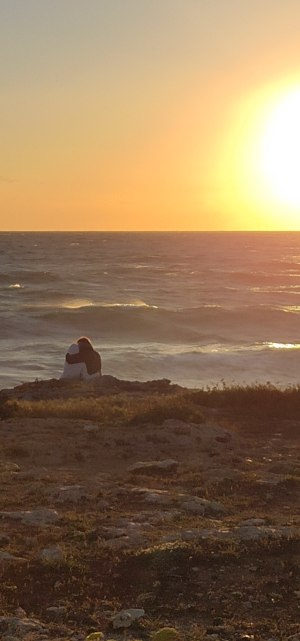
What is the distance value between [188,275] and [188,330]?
46.2m

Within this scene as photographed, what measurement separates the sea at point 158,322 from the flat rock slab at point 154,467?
48.8ft

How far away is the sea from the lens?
30750mm

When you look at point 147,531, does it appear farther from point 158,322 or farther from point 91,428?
point 158,322

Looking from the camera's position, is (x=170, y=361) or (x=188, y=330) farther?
(x=188, y=330)

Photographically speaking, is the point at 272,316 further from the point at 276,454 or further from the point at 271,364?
the point at 276,454

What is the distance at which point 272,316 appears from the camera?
52281 millimetres

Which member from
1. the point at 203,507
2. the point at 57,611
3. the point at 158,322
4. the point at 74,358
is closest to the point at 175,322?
the point at 158,322

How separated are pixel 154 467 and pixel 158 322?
39085 mm

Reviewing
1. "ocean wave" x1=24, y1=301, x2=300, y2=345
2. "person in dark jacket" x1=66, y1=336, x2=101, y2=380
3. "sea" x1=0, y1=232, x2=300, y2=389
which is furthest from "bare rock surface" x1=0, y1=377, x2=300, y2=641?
"ocean wave" x1=24, y1=301, x2=300, y2=345

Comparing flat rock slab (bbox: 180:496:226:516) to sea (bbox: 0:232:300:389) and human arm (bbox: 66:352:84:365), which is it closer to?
human arm (bbox: 66:352:84:365)

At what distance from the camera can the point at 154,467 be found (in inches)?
418

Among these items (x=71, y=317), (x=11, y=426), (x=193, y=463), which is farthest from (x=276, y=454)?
(x=71, y=317)

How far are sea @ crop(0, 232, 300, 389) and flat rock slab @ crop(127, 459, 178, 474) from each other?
14.9m

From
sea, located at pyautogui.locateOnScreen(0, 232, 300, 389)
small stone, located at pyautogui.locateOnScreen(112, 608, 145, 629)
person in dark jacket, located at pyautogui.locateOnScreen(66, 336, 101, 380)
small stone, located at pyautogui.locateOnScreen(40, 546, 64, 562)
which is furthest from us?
sea, located at pyautogui.locateOnScreen(0, 232, 300, 389)
